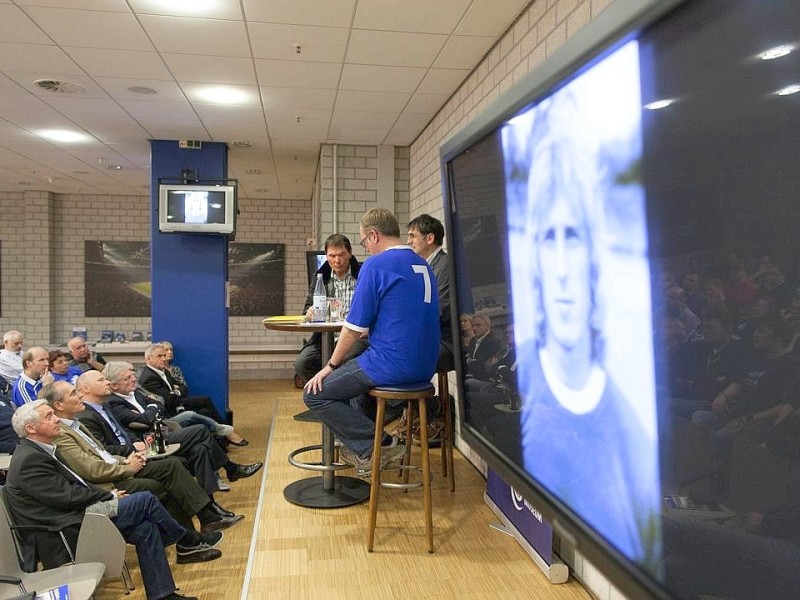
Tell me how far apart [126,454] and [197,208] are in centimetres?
298

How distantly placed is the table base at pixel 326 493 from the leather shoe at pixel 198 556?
56 centimetres

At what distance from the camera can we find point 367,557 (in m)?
2.76

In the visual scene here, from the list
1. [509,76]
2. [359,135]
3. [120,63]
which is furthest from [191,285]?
[509,76]

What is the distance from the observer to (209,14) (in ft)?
11.2

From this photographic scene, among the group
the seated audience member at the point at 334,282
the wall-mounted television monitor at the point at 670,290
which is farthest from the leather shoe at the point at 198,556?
the wall-mounted television monitor at the point at 670,290

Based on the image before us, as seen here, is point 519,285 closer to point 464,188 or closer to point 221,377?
point 464,188

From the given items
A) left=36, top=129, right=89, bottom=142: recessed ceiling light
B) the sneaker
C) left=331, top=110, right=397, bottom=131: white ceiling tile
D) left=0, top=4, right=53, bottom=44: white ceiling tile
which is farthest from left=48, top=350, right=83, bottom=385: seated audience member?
the sneaker

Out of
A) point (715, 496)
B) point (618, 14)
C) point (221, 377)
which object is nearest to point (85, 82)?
point (221, 377)

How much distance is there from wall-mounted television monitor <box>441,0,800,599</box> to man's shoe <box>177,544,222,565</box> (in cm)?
287

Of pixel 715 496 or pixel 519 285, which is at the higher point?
pixel 519 285

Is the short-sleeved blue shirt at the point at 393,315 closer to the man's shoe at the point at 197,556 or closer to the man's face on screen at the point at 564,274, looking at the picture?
the man's face on screen at the point at 564,274

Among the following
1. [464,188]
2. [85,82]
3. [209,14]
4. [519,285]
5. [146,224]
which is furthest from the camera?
[146,224]

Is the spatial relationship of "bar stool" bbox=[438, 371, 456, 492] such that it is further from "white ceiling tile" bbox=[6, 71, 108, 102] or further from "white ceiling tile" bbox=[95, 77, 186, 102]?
"white ceiling tile" bbox=[6, 71, 108, 102]

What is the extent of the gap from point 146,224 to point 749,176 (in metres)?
11.5
